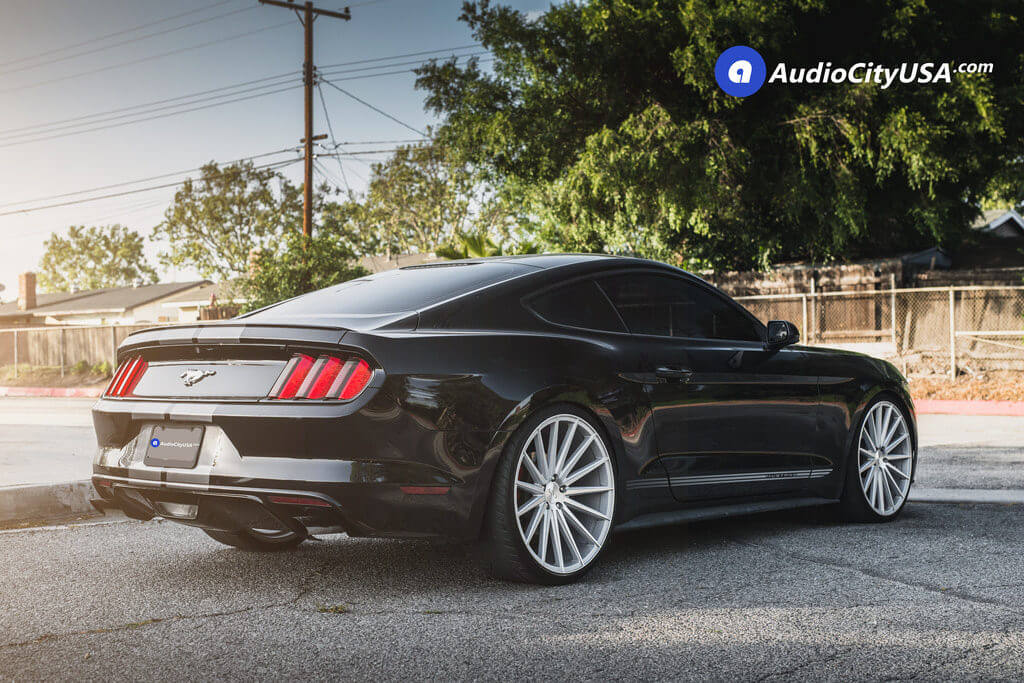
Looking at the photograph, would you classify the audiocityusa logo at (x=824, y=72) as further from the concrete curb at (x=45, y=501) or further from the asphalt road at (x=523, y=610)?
the concrete curb at (x=45, y=501)

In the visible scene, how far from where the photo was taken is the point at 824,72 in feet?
72.7

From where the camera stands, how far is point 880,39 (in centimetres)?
2192

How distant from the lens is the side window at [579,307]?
15.7 feet

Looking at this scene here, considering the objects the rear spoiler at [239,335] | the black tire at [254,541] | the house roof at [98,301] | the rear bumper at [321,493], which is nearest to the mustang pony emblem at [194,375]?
the rear spoiler at [239,335]

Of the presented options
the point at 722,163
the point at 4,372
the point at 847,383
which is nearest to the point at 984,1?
the point at 722,163

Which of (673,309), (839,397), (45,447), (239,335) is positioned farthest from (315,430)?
(45,447)

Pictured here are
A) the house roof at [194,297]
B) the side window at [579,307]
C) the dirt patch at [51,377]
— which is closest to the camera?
the side window at [579,307]

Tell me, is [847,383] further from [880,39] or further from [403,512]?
[880,39]

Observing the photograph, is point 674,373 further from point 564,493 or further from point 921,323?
point 921,323

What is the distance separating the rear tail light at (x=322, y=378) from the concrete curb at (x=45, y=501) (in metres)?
3.42

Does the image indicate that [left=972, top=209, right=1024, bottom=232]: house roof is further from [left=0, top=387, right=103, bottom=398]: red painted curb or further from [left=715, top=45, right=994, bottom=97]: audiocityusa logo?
[left=0, top=387, right=103, bottom=398]: red painted curb

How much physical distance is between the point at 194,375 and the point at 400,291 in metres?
1.05

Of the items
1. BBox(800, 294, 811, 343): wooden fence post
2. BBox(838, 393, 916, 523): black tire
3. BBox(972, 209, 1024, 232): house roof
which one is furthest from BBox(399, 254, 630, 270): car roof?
BBox(972, 209, 1024, 232): house roof

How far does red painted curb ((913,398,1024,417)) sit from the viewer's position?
1595 cm
